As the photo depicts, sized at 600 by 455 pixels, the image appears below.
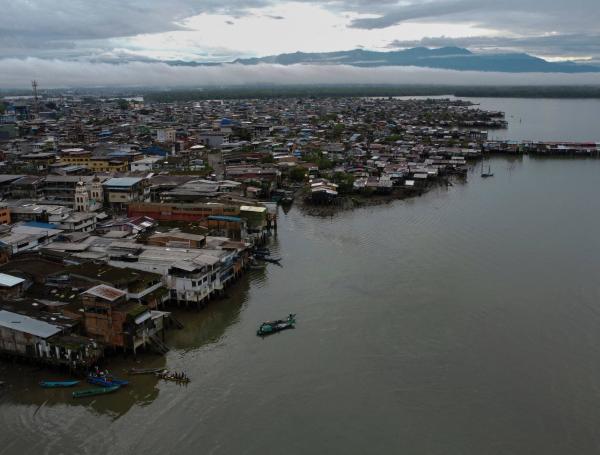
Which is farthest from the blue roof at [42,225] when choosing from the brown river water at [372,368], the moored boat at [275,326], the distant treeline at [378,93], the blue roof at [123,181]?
the distant treeline at [378,93]

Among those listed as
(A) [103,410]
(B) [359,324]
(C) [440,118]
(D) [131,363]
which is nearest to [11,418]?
(A) [103,410]

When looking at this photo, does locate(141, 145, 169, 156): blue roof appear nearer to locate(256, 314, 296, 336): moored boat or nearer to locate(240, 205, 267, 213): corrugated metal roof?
locate(240, 205, 267, 213): corrugated metal roof

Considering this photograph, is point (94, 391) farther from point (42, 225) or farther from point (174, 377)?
point (42, 225)

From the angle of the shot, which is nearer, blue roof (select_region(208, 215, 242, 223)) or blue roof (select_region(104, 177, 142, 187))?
blue roof (select_region(208, 215, 242, 223))

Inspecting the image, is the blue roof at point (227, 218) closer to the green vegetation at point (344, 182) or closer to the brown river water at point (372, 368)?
the brown river water at point (372, 368)

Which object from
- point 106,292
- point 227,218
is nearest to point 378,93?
→ point 227,218

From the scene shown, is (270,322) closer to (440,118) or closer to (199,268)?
(199,268)

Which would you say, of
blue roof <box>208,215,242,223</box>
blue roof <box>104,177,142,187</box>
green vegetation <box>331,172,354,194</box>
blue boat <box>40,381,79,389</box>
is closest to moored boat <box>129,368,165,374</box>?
blue boat <box>40,381,79,389</box>
